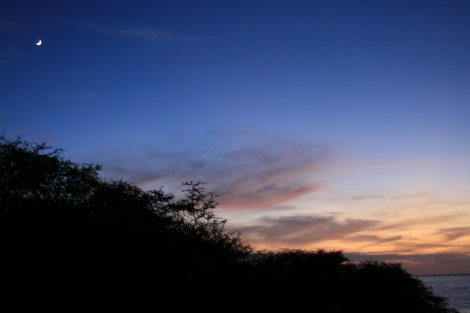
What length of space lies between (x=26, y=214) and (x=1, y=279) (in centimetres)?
286

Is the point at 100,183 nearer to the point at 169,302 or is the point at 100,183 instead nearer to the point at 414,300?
the point at 169,302

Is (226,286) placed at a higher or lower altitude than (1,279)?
lower

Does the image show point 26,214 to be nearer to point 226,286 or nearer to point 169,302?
point 169,302

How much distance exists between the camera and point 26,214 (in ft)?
35.4

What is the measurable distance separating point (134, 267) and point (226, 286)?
4.34 meters

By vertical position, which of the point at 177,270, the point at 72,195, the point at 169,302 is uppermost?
the point at 72,195

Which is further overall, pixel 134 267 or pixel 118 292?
pixel 134 267

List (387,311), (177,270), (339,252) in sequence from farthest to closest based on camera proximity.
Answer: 1. (339,252)
2. (387,311)
3. (177,270)

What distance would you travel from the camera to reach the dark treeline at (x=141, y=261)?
9.55m

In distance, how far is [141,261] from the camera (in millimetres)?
11531

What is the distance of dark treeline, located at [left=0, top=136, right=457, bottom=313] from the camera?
9.55 m

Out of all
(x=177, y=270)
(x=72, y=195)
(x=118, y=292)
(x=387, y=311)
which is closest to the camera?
(x=118, y=292)

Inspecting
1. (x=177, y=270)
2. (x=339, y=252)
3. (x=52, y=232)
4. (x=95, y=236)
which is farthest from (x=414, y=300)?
(x=52, y=232)

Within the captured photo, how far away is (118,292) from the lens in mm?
9906
